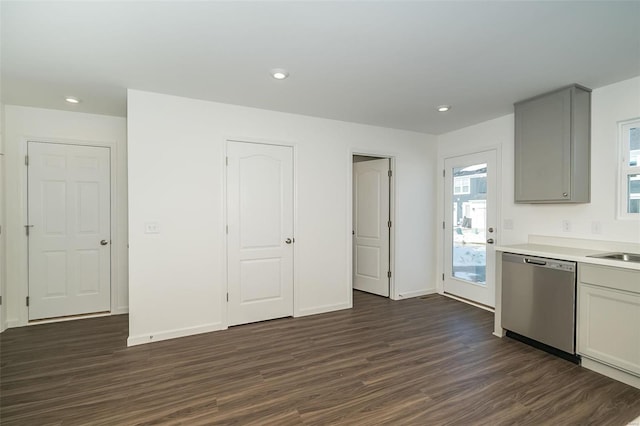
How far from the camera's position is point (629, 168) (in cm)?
273

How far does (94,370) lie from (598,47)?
470 centimetres

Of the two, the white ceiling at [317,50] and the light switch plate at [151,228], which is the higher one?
the white ceiling at [317,50]

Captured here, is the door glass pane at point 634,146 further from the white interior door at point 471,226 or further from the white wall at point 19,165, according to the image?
the white wall at point 19,165

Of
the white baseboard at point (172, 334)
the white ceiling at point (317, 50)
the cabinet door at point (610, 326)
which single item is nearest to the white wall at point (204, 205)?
the white baseboard at point (172, 334)

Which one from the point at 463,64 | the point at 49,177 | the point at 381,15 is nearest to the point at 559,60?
the point at 463,64

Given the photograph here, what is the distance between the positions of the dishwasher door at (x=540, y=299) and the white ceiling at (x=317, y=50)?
1704 millimetres

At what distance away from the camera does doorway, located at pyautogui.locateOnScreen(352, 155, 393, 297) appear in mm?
4539

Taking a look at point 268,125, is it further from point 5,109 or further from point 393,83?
point 5,109

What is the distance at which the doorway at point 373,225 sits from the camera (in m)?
4.54

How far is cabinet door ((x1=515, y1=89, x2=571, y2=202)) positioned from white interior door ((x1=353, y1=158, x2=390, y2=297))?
5.65ft

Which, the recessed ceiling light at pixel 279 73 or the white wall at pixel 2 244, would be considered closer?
the recessed ceiling light at pixel 279 73

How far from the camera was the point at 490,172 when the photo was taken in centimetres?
396

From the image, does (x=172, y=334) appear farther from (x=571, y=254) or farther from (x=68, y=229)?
(x=571, y=254)

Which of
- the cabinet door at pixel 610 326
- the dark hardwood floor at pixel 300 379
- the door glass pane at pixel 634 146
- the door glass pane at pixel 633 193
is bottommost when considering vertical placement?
the dark hardwood floor at pixel 300 379
